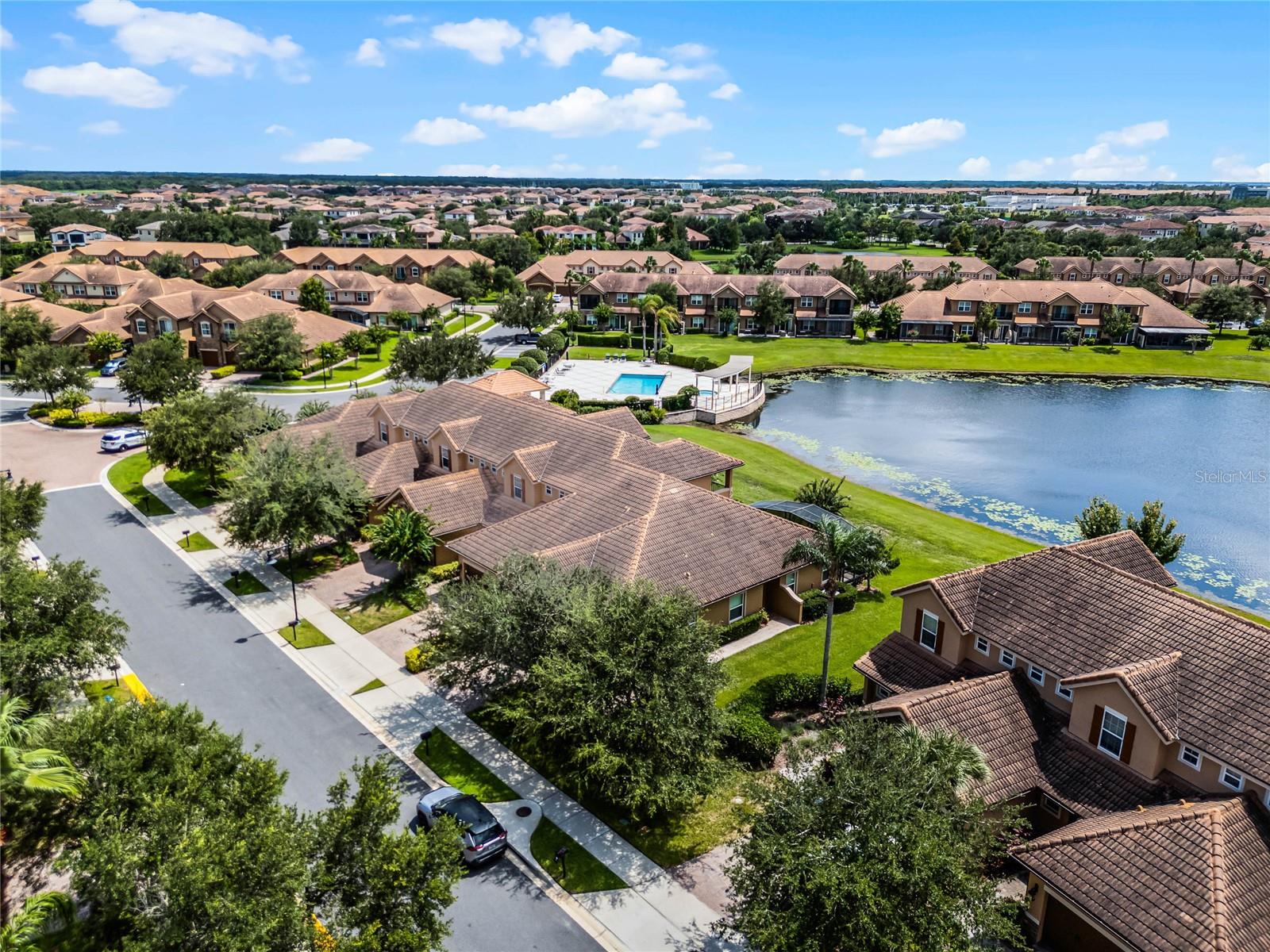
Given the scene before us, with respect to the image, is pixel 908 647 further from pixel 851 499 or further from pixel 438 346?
pixel 438 346

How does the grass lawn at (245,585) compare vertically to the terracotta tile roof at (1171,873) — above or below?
below

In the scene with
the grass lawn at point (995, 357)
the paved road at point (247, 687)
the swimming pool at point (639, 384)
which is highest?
the grass lawn at point (995, 357)

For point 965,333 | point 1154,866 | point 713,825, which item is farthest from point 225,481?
point 965,333

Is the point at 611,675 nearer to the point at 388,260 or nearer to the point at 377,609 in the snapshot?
the point at 377,609

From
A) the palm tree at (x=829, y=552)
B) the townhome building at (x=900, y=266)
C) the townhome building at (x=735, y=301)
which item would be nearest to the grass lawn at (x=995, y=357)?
the townhome building at (x=735, y=301)

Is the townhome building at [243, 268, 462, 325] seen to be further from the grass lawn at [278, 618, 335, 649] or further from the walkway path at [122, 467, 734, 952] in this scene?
the grass lawn at [278, 618, 335, 649]

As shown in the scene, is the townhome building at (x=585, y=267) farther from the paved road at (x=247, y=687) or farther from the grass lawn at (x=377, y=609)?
the grass lawn at (x=377, y=609)
